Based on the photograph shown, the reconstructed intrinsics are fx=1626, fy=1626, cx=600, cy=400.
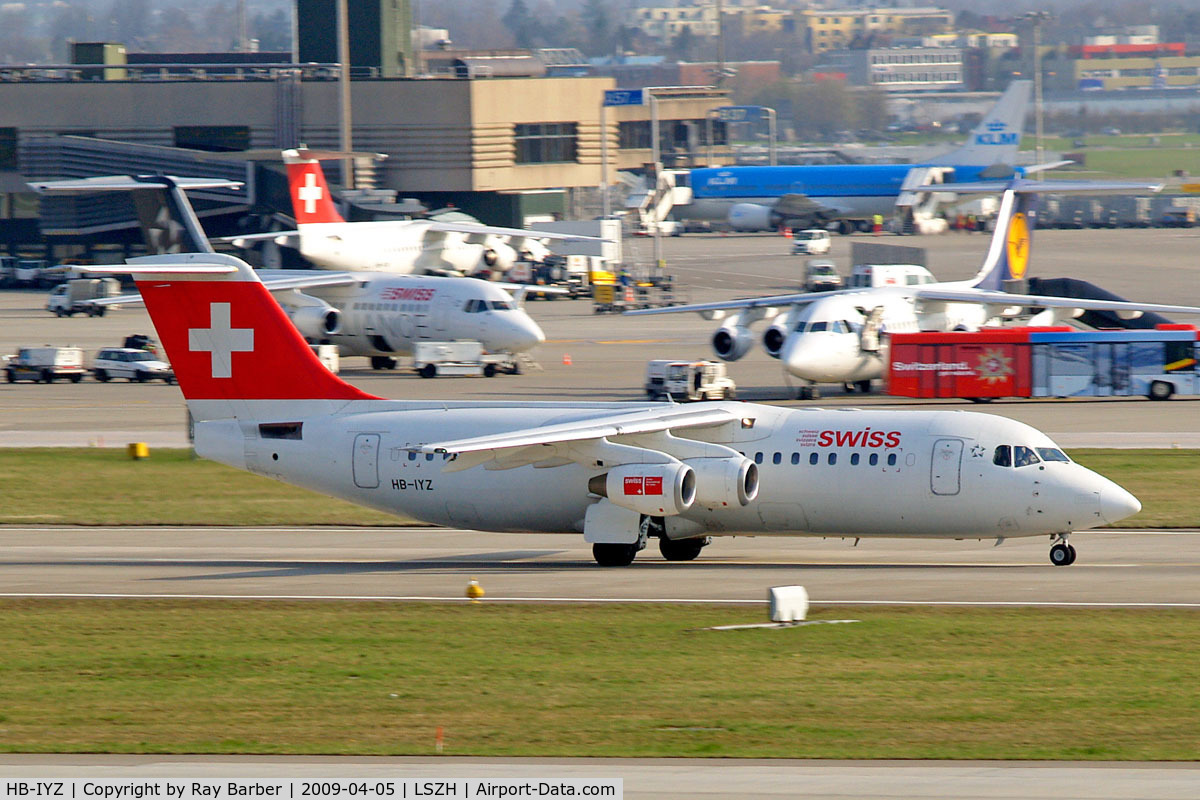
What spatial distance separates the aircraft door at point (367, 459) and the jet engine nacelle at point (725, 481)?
6467mm

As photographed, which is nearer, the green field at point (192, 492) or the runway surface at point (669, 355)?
the green field at point (192, 492)

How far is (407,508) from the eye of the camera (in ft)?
108

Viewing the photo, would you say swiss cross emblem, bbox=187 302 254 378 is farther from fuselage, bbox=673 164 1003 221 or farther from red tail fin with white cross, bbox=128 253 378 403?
fuselage, bbox=673 164 1003 221

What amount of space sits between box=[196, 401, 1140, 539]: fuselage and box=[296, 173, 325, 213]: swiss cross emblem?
53358mm

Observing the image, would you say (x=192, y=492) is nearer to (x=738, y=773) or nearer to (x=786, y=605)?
(x=786, y=605)

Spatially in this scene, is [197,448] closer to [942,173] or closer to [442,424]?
[442,424]

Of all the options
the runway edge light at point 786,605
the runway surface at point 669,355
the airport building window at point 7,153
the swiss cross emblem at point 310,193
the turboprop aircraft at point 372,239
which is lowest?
the runway surface at point 669,355

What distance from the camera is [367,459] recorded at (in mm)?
32594

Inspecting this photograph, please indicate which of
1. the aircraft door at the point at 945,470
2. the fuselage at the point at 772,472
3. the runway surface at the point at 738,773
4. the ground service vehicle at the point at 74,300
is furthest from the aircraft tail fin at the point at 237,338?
the ground service vehicle at the point at 74,300

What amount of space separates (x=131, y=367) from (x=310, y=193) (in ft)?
70.5

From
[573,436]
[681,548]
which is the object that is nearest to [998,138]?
[681,548]

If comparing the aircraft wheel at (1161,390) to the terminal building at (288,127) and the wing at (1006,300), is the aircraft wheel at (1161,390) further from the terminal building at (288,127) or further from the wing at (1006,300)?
the terminal building at (288,127)

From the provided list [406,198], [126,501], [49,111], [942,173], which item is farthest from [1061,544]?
[942,173]

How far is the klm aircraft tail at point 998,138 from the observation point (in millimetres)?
137625
